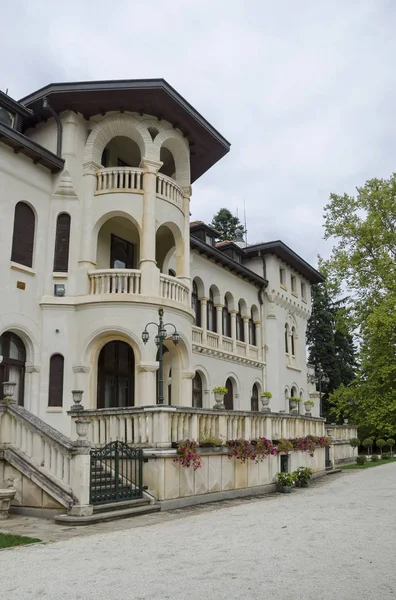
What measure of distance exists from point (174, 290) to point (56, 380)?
15.4ft

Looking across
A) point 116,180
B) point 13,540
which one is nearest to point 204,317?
point 116,180

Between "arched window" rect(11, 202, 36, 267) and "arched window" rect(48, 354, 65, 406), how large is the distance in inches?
114

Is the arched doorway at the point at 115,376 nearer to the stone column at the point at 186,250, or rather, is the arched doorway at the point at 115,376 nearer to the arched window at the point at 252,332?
the stone column at the point at 186,250

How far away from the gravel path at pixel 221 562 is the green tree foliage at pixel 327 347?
118ft

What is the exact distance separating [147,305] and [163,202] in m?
3.72

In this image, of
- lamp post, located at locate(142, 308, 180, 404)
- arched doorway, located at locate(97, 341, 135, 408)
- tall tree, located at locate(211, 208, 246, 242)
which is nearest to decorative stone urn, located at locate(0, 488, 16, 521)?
lamp post, located at locate(142, 308, 180, 404)

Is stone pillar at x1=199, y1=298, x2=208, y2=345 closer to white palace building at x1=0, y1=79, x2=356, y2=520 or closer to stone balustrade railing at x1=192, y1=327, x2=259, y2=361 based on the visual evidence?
stone balustrade railing at x1=192, y1=327, x2=259, y2=361

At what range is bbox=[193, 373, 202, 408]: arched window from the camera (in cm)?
2536

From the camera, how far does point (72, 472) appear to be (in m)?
11.8

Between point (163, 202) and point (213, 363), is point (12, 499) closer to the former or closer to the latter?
point (163, 202)

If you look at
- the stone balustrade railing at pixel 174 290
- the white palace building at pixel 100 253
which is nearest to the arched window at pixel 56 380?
the white palace building at pixel 100 253

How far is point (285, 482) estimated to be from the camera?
1784 centimetres

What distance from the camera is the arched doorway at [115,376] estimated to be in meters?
19.2

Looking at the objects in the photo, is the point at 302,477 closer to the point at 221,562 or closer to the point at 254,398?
the point at 254,398
